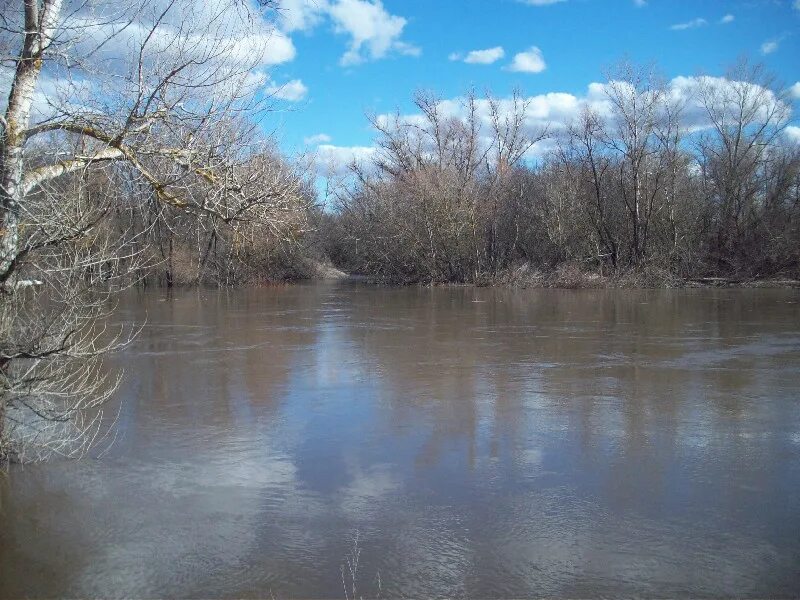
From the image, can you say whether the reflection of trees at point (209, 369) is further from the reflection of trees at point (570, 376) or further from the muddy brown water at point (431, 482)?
the reflection of trees at point (570, 376)

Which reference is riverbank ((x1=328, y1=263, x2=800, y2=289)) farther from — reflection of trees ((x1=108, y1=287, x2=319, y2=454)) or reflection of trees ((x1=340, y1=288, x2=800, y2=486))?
reflection of trees ((x1=108, y1=287, x2=319, y2=454))

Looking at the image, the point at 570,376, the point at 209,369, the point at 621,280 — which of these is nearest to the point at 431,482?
the point at 570,376

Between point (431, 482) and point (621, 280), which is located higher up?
point (621, 280)

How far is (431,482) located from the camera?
6.13 meters

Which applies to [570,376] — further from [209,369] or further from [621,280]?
[621,280]

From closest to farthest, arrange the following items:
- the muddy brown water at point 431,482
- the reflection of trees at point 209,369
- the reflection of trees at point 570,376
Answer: the muddy brown water at point 431,482
the reflection of trees at point 570,376
the reflection of trees at point 209,369

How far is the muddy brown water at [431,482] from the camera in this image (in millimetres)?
4535

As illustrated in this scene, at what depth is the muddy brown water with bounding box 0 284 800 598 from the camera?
14.9ft

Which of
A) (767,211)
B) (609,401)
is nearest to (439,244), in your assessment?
(767,211)

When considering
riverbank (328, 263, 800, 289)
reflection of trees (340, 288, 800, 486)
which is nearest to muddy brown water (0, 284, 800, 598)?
reflection of trees (340, 288, 800, 486)

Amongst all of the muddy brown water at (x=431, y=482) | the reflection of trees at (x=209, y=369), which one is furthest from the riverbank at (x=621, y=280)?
the muddy brown water at (x=431, y=482)

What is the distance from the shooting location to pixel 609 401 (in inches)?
349

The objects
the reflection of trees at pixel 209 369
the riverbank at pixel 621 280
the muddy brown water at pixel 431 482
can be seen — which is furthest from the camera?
the riverbank at pixel 621 280

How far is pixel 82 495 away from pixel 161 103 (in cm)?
341
